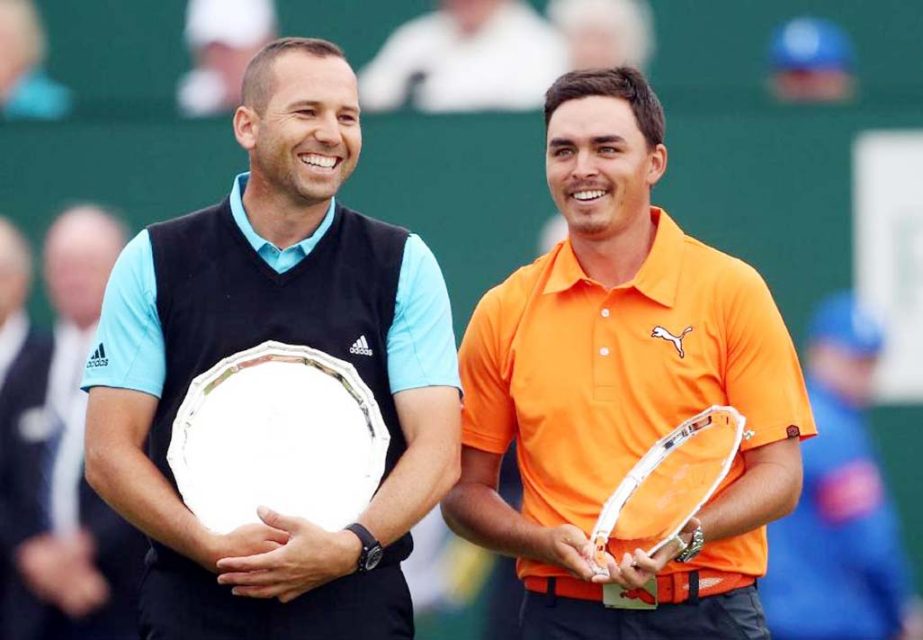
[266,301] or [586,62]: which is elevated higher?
[586,62]

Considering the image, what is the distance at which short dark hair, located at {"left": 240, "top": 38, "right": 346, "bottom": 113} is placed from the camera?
4461mm

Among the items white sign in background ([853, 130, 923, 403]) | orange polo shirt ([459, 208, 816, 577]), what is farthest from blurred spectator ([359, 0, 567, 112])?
orange polo shirt ([459, 208, 816, 577])

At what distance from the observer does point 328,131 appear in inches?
173

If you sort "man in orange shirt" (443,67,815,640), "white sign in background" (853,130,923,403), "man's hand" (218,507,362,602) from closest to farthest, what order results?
"man's hand" (218,507,362,602) < "man in orange shirt" (443,67,815,640) < "white sign in background" (853,130,923,403)

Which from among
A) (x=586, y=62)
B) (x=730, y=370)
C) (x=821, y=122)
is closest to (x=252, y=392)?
(x=730, y=370)

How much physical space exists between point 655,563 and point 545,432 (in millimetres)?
456

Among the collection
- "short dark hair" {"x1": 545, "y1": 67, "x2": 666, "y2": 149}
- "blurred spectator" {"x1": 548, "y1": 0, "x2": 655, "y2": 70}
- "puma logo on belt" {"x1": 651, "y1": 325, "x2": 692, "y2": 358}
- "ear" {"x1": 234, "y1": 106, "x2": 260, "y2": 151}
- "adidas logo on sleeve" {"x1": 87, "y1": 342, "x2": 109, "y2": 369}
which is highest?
"blurred spectator" {"x1": 548, "y1": 0, "x2": 655, "y2": 70}

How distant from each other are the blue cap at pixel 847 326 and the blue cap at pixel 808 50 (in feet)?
5.03

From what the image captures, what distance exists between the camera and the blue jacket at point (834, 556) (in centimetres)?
707

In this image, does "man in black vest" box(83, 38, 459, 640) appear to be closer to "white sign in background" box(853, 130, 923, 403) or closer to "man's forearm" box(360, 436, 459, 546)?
"man's forearm" box(360, 436, 459, 546)

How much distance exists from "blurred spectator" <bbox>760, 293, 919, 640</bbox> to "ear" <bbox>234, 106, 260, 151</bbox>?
10.2ft

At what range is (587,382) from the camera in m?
4.62

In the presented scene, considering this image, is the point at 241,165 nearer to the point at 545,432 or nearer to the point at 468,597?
the point at 468,597

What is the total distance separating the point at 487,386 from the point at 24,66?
15.5 ft
